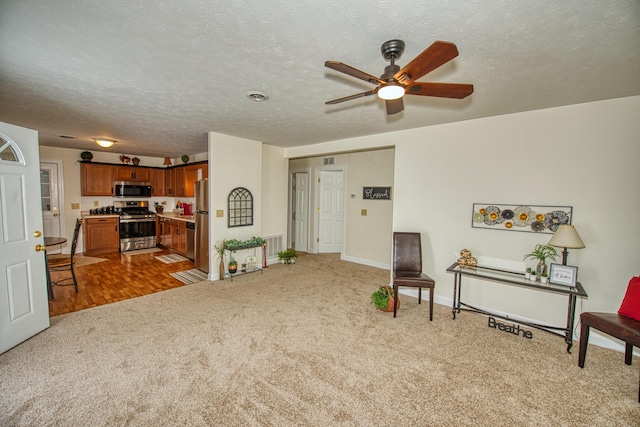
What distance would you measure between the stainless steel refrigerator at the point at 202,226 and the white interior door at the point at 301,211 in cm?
256

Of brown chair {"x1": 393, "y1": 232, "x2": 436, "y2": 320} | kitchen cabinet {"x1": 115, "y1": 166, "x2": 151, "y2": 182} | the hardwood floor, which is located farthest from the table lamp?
kitchen cabinet {"x1": 115, "y1": 166, "x2": 151, "y2": 182}

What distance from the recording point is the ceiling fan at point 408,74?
144 cm

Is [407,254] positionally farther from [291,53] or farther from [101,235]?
[101,235]

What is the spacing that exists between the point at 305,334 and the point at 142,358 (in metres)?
1.50

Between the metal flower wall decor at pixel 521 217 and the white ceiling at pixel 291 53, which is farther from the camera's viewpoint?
the metal flower wall decor at pixel 521 217

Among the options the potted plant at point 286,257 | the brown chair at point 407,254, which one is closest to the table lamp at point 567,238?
the brown chair at point 407,254

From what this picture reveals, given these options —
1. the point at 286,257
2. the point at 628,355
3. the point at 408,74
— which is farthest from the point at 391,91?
the point at 286,257

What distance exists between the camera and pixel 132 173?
6.62 meters

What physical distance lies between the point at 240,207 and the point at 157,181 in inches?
148

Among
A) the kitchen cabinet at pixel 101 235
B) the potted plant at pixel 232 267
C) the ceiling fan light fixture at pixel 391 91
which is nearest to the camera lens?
the ceiling fan light fixture at pixel 391 91

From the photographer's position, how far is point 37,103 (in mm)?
3002

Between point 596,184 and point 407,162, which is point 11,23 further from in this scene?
point 596,184

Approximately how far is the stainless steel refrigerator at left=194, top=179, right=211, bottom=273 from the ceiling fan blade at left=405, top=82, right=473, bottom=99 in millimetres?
3867

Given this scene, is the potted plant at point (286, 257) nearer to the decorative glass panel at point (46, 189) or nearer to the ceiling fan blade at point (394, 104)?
the ceiling fan blade at point (394, 104)
